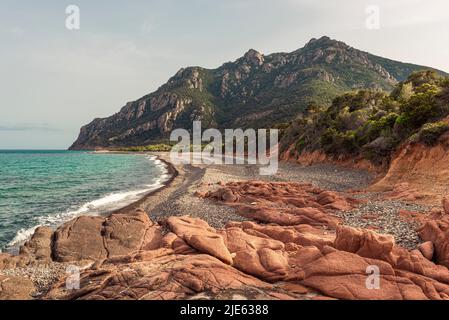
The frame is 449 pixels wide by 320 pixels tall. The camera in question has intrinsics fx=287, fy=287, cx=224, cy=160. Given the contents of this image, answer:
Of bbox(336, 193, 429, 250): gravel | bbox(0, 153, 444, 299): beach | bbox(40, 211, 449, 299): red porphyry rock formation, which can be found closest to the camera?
bbox(40, 211, 449, 299): red porphyry rock formation

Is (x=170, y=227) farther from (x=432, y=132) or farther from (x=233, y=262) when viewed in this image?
(x=432, y=132)

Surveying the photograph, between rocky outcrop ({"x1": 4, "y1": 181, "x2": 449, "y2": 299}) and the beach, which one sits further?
the beach

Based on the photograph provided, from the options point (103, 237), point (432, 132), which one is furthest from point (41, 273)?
point (432, 132)

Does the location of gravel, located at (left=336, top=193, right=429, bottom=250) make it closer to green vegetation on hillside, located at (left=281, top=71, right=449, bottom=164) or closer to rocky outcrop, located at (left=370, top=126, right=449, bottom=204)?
rocky outcrop, located at (left=370, top=126, right=449, bottom=204)

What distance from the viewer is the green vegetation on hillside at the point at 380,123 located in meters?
29.2

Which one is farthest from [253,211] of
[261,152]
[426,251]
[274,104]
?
[274,104]

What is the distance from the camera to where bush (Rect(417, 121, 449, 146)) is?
81.6ft

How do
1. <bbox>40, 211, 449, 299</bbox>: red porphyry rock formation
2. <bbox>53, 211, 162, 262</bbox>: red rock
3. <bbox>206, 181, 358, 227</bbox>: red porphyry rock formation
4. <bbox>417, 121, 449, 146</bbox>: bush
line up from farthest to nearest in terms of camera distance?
<bbox>417, 121, 449, 146</bbox>: bush → <bbox>206, 181, 358, 227</bbox>: red porphyry rock formation → <bbox>53, 211, 162, 262</bbox>: red rock → <bbox>40, 211, 449, 299</bbox>: red porphyry rock formation

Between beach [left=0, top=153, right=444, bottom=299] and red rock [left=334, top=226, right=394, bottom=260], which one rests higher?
red rock [left=334, top=226, right=394, bottom=260]

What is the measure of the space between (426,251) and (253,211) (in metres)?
10.7

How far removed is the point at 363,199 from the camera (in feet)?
73.7
